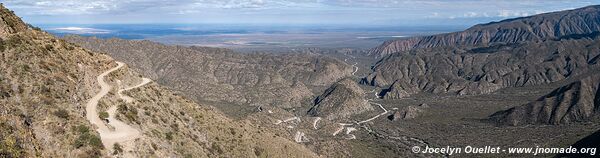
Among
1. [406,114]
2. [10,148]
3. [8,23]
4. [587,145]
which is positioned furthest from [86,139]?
[406,114]

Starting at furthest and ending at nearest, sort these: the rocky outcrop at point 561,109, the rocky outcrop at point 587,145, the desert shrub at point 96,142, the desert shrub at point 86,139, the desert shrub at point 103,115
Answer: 1. the rocky outcrop at point 561,109
2. the rocky outcrop at point 587,145
3. the desert shrub at point 103,115
4. the desert shrub at point 96,142
5. the desert shrub at point 86,139

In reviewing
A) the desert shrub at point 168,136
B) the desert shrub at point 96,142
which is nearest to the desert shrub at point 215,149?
the desert shrub at point 168,136

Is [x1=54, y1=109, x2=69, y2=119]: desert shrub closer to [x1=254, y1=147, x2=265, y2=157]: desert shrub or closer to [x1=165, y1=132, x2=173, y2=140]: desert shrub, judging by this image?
[x1=165, y1=132, x2=173, y2=140]: desert shrub

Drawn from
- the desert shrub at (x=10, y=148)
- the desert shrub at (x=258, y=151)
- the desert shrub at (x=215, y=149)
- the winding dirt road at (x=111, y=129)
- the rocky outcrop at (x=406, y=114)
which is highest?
the desert shrub at (x=10, y=148)

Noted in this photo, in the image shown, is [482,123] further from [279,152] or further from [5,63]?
[5,63]

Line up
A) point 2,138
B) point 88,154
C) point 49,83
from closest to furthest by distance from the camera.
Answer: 1. point 2,138
2. point 88,154
3. point 49,83

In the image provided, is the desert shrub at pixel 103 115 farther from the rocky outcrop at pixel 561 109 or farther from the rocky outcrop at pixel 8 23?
the rocky outcrop at pixel 561 109

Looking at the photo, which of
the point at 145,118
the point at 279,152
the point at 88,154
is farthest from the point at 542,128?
the point at 88,154
